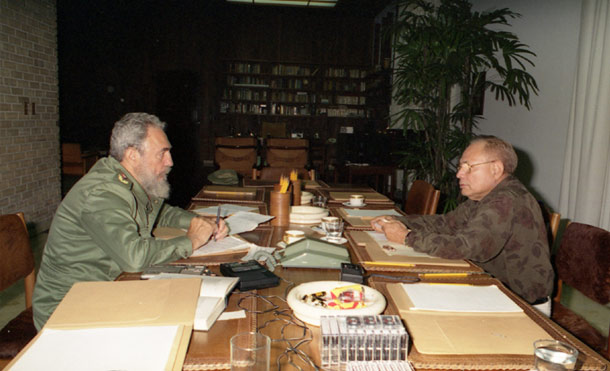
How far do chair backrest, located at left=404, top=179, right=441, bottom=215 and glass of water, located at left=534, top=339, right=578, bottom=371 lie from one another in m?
1.91

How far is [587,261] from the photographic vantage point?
1803 millimetres

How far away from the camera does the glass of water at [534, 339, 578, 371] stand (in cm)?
84

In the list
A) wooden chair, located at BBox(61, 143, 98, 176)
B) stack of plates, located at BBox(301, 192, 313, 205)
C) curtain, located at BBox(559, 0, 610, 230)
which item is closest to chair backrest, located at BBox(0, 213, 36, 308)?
stack of plates, located at BBox(301, 192, 313, 205)

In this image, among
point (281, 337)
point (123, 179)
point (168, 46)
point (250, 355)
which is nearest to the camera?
point (250, 355)

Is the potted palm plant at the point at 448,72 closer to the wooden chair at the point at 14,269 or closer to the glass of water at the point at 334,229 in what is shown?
the glass of water at the point at 334,229

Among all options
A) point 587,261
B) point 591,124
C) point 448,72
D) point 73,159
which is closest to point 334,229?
point 587,261

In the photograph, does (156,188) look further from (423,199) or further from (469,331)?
(423,199)

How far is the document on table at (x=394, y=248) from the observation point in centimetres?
168

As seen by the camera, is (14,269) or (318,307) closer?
(318,307)

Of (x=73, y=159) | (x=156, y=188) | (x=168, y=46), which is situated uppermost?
(x=168, y=46)

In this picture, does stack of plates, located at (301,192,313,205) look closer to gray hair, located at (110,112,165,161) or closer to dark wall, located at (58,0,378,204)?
gray hair, located at (110,112,165,161)

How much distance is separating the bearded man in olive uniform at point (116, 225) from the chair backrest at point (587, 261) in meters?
1.42

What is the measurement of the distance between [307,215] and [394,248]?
555mm

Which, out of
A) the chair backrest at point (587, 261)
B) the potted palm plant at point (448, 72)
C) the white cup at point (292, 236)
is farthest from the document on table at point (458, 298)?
the potted palm plant at point (448, 72)
